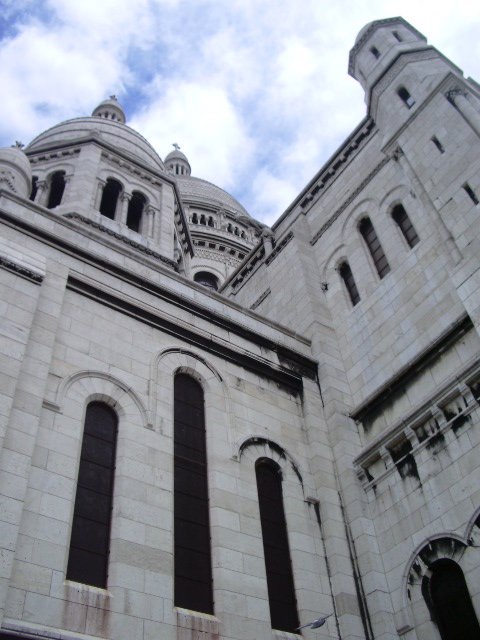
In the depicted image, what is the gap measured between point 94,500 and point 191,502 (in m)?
1.91

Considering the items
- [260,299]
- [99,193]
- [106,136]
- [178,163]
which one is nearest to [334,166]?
[260,299]

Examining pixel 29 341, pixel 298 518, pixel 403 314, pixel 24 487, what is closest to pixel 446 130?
pixel 403 314

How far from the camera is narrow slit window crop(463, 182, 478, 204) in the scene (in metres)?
15.0

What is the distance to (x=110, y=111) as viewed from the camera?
4094 cm

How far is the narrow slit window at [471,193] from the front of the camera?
15.0m

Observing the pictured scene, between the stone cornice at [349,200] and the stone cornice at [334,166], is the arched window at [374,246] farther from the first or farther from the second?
the stone cornice at [334,166]

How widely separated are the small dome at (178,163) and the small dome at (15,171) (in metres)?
37.7

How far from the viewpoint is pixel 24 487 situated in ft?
31.2

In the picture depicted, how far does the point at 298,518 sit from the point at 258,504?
0.93 m

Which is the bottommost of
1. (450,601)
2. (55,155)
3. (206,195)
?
(450,601)

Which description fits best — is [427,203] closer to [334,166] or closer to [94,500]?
[334,166]

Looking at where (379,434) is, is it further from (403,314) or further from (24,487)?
(24,487)

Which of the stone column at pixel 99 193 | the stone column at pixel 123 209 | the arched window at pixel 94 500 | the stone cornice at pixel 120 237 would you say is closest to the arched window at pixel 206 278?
the stone column at pixel 123 209

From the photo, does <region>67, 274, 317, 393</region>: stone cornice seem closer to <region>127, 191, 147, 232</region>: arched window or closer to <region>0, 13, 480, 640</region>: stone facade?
<region>0, 13, 480, 640</region>: stone facade
